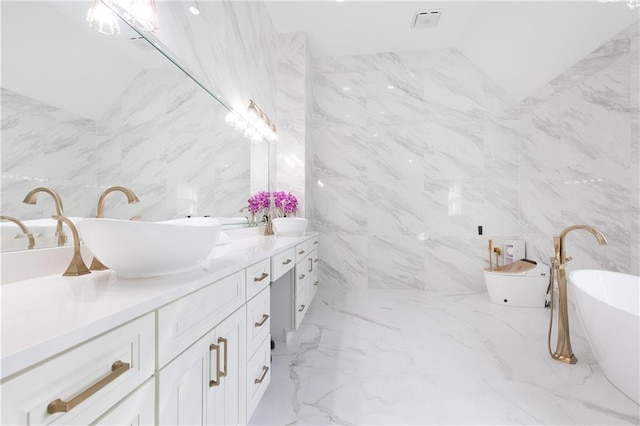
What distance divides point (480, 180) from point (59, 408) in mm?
3982

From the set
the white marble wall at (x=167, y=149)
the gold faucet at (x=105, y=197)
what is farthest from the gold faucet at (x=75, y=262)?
the white marble wall at (x=167, y=149)

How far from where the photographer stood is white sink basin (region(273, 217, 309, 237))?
8.45 feet

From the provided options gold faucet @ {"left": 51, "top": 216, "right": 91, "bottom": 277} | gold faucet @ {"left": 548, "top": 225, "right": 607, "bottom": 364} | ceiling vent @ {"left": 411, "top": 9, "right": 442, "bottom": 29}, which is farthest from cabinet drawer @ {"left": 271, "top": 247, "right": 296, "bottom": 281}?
ceiling vent @ {"left": 411, "top": 9, "right": 442, "bottom": 29}

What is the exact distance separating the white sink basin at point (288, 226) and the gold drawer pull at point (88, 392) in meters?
1.99

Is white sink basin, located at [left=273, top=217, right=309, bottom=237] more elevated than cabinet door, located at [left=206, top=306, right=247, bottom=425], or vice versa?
white sink basin, located at [left=273, top=217, right=309, bottom=237]

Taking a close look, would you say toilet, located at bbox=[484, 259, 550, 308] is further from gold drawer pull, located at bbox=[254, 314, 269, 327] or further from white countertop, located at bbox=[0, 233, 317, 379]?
white countertop, located at bbox=[0, 233, 317, 379]

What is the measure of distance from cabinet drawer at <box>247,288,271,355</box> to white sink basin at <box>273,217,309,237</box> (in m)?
1.11

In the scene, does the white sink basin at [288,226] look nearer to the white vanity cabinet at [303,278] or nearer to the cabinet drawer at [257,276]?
the white vanity cabinet at [303,278]

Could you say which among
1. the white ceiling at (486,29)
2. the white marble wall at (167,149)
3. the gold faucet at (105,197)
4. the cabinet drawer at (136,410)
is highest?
the white ceiling at (486,29)

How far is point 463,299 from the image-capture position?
334 cm

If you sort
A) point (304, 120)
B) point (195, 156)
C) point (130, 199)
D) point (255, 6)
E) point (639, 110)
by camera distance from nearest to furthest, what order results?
1. point (130, 199)
2. point (195, 156)
3. point (639, 110)
4. point (255, 6)
5. point (304, 120)

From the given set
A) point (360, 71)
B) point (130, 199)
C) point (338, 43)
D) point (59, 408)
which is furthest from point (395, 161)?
point (59, 408)

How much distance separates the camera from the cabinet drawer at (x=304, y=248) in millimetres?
2288

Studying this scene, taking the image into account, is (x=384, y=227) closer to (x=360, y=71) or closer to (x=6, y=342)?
(x=360, y=71)
